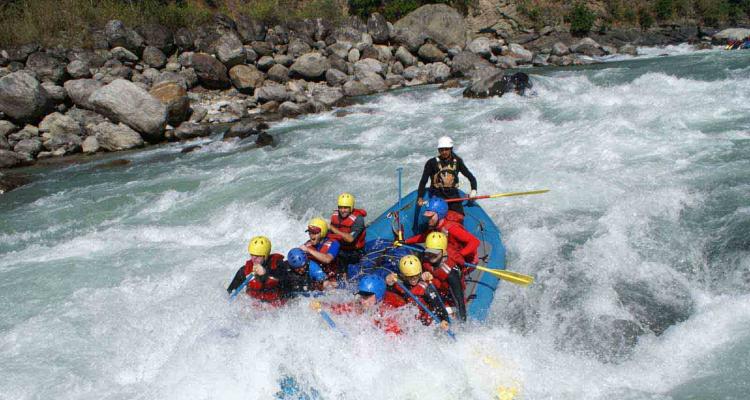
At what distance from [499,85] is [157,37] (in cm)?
1112

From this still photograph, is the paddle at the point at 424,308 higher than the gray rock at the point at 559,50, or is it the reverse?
the gray rock at the point at 559,50

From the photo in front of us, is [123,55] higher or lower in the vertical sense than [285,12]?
lower

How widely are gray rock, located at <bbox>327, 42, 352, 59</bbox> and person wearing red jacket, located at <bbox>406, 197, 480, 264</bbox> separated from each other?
46.4ft

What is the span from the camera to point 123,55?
15945 mm

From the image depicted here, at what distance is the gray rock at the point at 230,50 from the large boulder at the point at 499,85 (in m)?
7.50

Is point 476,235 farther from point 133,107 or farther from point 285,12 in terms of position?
point 285,12

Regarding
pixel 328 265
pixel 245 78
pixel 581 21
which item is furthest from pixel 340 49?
pixel 328 265

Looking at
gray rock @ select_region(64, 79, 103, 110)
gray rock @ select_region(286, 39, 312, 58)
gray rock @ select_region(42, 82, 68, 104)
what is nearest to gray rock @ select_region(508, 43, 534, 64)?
gray rock @ select_region(286, 39, 312, 58)

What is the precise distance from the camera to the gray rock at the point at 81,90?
13.2 m

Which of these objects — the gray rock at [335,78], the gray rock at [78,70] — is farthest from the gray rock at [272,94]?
the gray rock at [78,70]

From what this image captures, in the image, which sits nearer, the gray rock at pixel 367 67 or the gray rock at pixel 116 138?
the gray rock at pixel 116 138

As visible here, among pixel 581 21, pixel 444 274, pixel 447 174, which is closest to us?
pixel 444 274

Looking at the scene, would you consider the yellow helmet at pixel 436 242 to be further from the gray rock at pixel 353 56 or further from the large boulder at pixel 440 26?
the large boulder at pixel 440 26

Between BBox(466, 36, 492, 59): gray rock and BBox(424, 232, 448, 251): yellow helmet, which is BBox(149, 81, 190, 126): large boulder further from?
BBox(466, 36, 492, 59): gray rock
